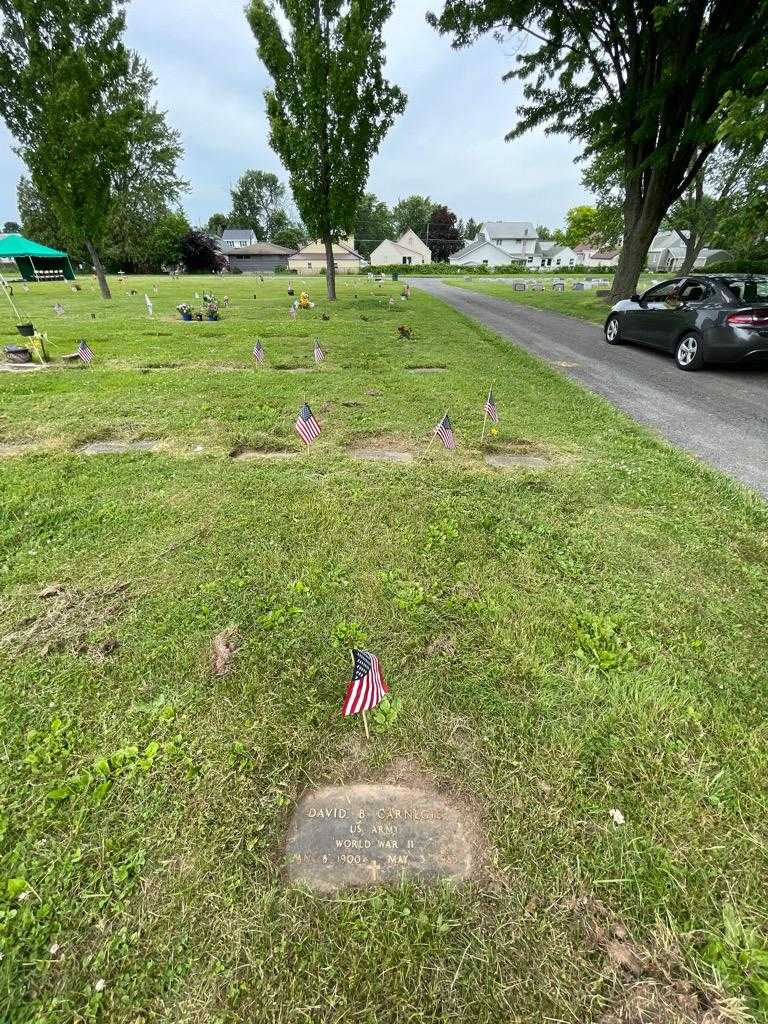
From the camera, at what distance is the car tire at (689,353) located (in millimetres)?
7945

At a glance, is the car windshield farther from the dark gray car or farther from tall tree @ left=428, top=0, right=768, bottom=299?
tall tree @ left=428, top=0, right=768, bottom=299

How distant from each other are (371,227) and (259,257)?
3077 centimetres

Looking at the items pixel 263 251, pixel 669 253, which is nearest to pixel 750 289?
pixel 263 251

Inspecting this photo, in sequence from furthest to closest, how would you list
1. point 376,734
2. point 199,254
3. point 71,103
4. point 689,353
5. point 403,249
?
point 403,249 < point 199,254 < point 71,103 < point 689,353 < point 376,734

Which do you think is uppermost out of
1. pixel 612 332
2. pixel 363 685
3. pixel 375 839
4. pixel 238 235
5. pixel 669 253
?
pixel 238 235

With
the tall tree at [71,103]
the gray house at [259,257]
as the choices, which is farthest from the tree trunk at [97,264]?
the gray house at [259,257]

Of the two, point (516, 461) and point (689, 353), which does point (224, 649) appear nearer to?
point (516, 461)

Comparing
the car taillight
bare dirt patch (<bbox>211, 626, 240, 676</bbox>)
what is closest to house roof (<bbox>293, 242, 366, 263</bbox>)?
the car taillight

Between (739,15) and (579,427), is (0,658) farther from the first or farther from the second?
(739,15)

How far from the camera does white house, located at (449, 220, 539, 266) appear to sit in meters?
81.1

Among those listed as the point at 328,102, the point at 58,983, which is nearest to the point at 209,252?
the point at 328,102

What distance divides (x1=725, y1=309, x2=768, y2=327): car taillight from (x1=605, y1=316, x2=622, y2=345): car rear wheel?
141 inches

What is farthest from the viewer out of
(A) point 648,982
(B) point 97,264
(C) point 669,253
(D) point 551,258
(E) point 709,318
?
(D) point 551,258

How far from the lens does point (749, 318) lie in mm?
7152
